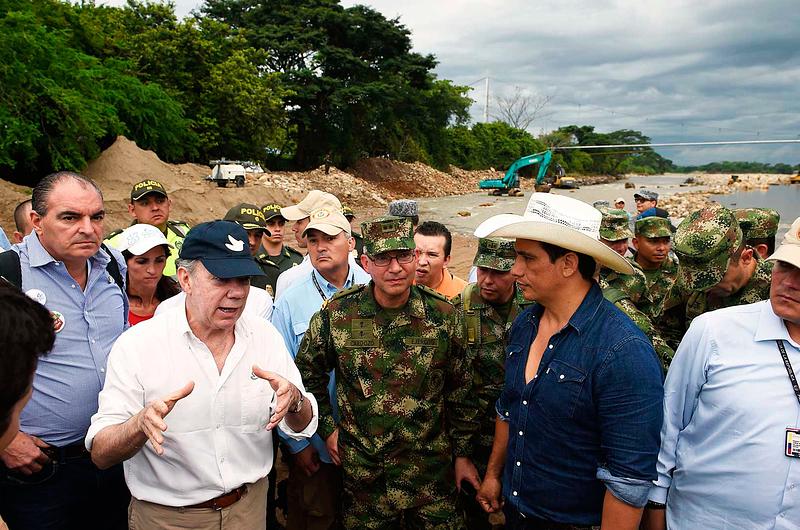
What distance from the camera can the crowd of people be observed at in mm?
1875

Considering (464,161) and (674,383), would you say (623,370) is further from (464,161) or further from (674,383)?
(464,161)

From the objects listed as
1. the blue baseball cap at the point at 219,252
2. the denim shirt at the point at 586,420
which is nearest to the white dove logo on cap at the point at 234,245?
the blue baseball cap at the point at 219,252

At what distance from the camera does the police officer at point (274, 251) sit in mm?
5102

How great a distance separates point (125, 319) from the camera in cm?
291

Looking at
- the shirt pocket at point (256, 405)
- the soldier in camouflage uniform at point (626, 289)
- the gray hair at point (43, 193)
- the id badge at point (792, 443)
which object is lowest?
the shirt pocket at point (256, 405)

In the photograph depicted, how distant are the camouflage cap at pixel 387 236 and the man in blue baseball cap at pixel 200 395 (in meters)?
0.68

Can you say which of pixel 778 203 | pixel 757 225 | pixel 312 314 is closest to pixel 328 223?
pixel 312 314

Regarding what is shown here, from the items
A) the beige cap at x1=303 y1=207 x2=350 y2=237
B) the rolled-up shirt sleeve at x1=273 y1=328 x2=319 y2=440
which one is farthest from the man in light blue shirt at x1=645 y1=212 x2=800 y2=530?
the beige cap at x1=303 y1=207 x2=350 y2=237

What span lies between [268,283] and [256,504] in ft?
8.90

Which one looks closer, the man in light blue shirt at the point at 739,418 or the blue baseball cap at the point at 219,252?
the man in light blue shirt at the point at 739,418

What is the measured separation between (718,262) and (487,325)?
1.34 m

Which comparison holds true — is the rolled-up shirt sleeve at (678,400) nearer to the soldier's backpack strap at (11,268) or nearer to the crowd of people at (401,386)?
the crowd of people at (401,386)

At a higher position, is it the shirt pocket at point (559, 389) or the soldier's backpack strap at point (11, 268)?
the soldier's backpack strap at point (11, 268)

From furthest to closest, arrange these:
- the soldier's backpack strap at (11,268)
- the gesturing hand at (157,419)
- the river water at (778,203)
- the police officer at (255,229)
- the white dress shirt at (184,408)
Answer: the river water at (778,203) < the police officer at (255,229) < the soldier's backpack strap at (11,268) < the white dress shirt at (184,408) < the gesturing hand at (157,419)
